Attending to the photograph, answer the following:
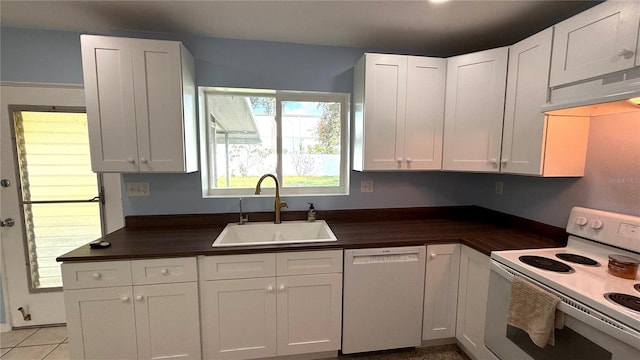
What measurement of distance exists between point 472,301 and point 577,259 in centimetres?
63

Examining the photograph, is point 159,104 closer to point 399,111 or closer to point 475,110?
point 399,111

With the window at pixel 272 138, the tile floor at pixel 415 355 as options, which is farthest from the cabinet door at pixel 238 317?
the window at pixel 272 138

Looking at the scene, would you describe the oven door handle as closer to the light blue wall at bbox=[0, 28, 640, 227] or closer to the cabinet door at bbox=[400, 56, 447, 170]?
the light blue wall at bbox=[0, 28, 640, 227]

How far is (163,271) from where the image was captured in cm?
155

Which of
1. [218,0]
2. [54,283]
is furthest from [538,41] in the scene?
[54,283]

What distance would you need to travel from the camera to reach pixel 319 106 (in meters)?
2.31

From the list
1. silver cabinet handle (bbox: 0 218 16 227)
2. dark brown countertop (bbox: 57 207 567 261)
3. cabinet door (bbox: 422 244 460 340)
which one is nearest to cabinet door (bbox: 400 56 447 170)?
dark brown countertop (bbox: 57 207 567 261)

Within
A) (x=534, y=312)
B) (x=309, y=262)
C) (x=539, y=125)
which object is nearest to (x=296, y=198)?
(x=309, y=262)

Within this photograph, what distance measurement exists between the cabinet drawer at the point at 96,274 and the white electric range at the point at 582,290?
2198 mm

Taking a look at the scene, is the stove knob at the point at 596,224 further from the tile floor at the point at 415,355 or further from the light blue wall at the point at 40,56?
the light blue wall at the point at 40,56

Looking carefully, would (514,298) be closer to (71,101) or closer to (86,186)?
(86,186)

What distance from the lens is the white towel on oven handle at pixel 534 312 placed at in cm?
113

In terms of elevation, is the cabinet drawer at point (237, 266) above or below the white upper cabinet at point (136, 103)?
below

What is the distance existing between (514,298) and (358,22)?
194cm
